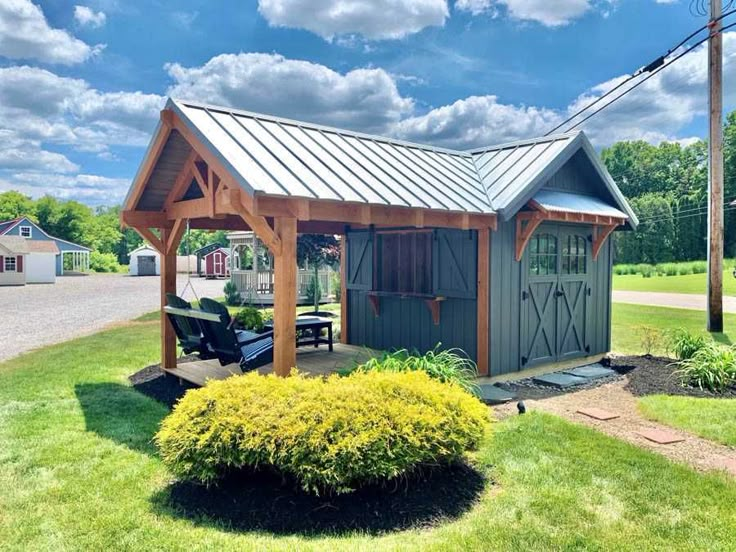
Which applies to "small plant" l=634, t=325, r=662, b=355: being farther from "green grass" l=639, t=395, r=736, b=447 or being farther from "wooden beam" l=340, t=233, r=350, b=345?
"wooden beam" l=340, t=233, r=350, b=345

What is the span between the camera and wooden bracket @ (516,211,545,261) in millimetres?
6630

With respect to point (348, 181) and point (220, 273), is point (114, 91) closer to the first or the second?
point (220, 273)

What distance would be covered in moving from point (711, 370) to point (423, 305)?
3.84 metres

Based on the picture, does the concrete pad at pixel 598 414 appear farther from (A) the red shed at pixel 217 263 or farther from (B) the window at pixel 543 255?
(A) the red shed at pixel 217 263

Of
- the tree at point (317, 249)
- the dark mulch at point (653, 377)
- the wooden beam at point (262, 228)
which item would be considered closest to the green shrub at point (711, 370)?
the dark mulch at point (653, 377)

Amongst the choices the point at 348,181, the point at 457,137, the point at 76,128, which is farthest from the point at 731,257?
the point at 76,128

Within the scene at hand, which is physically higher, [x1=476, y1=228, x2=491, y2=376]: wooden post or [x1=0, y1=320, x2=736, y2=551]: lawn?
[x1=476, y1=228, x2=491, y2=376]: wooden post

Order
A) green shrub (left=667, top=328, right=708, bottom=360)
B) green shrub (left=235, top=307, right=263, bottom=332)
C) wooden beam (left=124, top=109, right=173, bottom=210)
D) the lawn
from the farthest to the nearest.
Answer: green shrub (left=235, top=307, right=263, bottom=332) < green shrub (left=667, top=328, right=708, bottom=360) < wooden beam (left=124, top=109, right=173, bottom=210) < the lawn

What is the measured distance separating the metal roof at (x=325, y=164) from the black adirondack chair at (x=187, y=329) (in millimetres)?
2128

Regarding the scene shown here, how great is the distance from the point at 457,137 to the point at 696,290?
1252cm

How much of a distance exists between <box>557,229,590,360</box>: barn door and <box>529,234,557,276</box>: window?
0.19m

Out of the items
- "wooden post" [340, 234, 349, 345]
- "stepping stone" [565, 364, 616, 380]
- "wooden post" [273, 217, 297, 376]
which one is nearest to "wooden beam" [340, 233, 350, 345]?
"wooden post" [340, 234, 349, 345]

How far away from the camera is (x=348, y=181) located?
211 inches

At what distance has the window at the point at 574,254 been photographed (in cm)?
776
